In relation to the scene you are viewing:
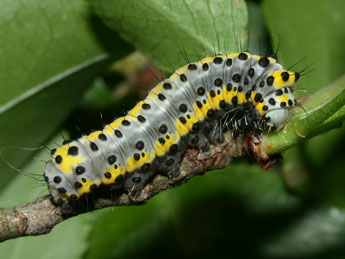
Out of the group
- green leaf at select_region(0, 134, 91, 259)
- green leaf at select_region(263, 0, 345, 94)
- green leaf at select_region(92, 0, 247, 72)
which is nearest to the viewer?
green leaf at select_region(92, 0, 247, 72)

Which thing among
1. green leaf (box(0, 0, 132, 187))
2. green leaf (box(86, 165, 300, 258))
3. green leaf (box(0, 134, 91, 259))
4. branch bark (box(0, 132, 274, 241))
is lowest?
green leaf (box(86, 165, 300, 258))

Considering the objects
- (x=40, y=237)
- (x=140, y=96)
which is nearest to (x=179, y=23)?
(x=140, y=96)

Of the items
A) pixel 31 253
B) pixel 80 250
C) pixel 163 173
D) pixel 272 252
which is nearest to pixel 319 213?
pixel 272 252

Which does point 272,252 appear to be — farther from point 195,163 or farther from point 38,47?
point 38,47

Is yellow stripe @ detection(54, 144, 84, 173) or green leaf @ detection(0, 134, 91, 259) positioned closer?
yellow stripe @ detection(54, 144, 84, 173)

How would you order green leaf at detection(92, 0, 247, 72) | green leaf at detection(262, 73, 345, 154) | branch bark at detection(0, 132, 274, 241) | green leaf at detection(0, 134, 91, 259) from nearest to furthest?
green leaf at detection(262, 73, 345, 154)
branch bark at detection(0, 132, 274, 241)
green leaf at detection(92, 0, 247, 72)
green leaf at detection(0, 134, 91, 259)

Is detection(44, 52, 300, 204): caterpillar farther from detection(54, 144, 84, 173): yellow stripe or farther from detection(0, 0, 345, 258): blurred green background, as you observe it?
detection(0, 0, 345, 258): blurred green background

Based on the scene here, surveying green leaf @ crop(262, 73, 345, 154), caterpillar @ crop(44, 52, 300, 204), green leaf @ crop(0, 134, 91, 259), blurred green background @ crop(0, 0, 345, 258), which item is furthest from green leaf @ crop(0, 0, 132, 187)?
green leaf @ crop(262, 73, 345, 154)

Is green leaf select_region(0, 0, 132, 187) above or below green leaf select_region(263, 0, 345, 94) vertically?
above
